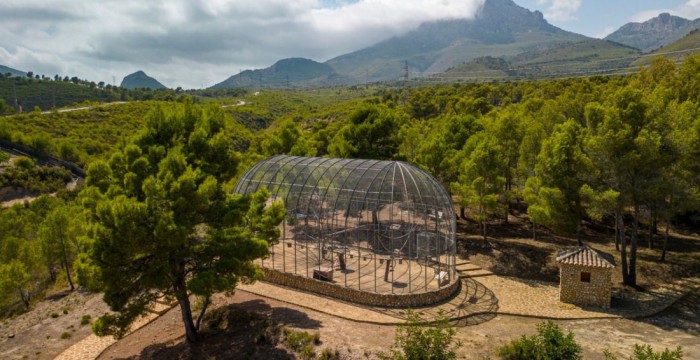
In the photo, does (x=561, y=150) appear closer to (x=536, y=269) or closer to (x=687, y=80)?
(x=536, y=269)

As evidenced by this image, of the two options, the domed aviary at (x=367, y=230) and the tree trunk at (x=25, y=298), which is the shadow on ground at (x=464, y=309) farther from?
the tree trunk at (x=25, y=298)

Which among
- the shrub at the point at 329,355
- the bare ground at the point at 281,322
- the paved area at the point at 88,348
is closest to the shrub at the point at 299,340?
the bare ground at the point at 281,322

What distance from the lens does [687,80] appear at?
42.6 meters

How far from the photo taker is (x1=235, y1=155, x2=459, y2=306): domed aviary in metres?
22.8

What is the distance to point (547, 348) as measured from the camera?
1395cm

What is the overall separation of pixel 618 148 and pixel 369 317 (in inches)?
647

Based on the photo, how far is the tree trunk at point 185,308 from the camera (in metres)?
17.3

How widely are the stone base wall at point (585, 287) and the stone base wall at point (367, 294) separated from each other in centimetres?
554

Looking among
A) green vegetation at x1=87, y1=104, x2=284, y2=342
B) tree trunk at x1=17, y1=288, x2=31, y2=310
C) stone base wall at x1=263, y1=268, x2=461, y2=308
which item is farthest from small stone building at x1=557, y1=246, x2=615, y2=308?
tree trunk at x1=17, y1=288, x2=31, y2=310

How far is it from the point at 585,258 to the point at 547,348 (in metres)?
9.96

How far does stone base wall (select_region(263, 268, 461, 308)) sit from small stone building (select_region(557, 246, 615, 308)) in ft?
18.4

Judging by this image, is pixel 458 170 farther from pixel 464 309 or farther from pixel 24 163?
pixel 24 163

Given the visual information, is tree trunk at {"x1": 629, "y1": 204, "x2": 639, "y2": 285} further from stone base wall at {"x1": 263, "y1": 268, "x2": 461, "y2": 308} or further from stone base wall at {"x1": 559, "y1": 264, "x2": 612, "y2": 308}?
stone base wall at {"x1": 263, "y1": 268, "x2": 461, "y2": 308}

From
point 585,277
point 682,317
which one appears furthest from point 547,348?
point 682,317
